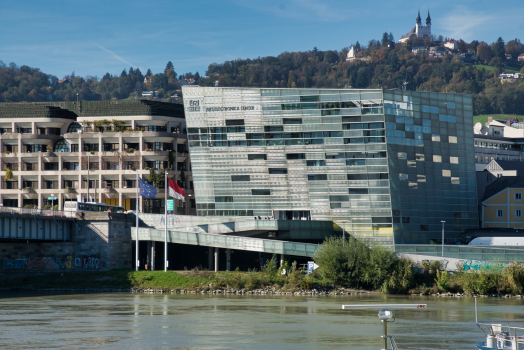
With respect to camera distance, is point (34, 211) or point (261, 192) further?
point (261, 192)

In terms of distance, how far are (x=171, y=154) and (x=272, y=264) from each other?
61.9m

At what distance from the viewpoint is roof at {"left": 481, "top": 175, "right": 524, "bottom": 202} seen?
141 metres

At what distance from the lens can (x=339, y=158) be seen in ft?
420

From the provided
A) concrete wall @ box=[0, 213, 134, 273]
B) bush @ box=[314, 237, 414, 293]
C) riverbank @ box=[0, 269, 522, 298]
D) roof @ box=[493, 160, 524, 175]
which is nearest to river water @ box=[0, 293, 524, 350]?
bush @ box=[314, 237, 414, 293]

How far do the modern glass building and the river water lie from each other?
38910 millimetres

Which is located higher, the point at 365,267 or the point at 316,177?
the point at 316,177

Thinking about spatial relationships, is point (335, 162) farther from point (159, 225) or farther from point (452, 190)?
point (159, 225)

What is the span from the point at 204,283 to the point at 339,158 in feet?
130

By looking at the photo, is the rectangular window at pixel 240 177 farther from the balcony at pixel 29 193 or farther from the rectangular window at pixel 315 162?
the balcony at pixel 29 193

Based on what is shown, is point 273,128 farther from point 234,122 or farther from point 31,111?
point 31,111

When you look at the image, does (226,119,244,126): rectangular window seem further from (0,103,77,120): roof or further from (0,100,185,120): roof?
(0,103,77,120): roof

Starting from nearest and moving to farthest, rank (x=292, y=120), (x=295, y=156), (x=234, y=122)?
(x=292, y=120) → (x=295, y=156) → (x=234, y=122)

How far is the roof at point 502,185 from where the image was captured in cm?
14100

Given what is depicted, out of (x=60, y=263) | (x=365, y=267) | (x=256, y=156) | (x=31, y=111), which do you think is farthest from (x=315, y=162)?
(x=31, y=111)
